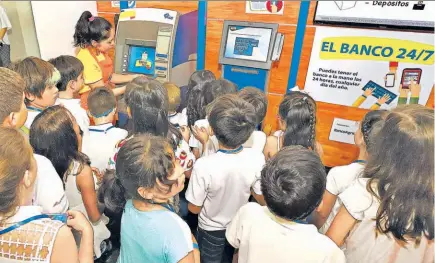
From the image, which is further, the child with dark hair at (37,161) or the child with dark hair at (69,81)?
the child with dark hair at (69,81)

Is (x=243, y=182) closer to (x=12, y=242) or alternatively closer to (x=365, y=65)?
(x=12, y=242)

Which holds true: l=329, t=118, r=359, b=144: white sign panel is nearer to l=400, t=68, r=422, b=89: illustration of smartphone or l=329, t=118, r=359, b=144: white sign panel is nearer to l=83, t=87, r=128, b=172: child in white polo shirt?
l=400, t=68, r=422, b=89: illustration of smartphone

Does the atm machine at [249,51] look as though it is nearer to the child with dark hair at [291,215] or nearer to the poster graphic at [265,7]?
the poster graphic at [265,7]

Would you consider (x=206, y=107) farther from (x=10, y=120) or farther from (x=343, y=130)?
(x=343, y=130)

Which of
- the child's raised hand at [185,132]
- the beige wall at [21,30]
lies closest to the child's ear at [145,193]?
the child's raised hand at [185,132]

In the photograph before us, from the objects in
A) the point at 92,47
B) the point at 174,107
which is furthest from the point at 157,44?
the point at 174,107

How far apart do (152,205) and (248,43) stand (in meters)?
2.13

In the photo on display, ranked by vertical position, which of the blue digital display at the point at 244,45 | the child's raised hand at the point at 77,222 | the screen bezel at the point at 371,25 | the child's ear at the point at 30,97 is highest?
the screen bezel at the point at 371,25

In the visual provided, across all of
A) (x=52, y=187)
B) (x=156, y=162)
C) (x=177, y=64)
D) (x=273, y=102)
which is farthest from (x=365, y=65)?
(x=52, y=187)

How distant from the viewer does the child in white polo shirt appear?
5.87 ft

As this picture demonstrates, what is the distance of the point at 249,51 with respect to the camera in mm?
2887

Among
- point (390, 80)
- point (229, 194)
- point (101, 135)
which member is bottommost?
point (229, 194)

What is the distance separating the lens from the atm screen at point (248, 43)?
2.83 m

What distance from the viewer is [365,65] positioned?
8.66ft
